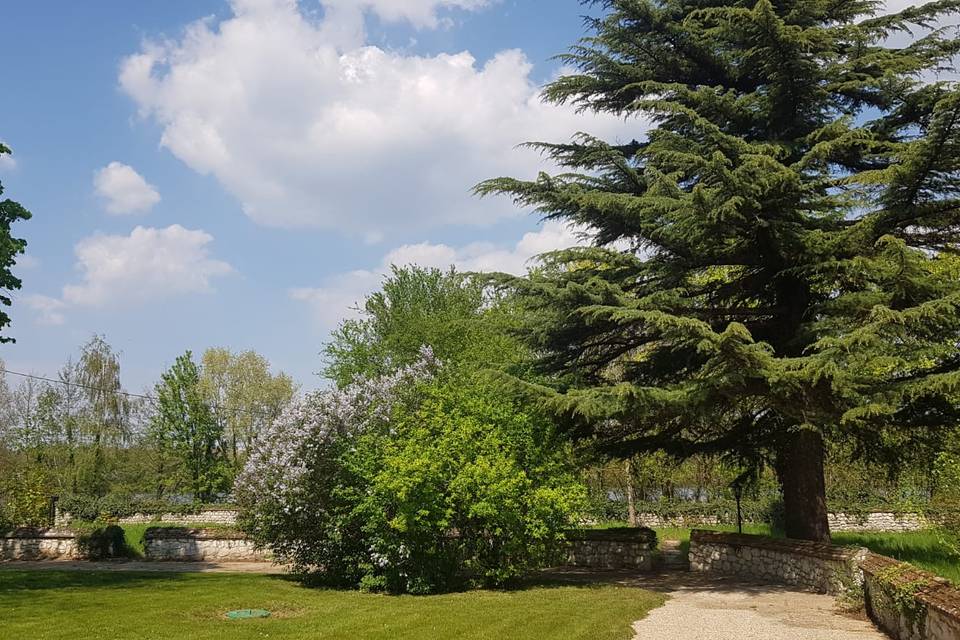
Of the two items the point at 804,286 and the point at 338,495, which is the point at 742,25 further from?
the point at 338,495

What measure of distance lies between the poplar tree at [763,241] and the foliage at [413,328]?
5.90m

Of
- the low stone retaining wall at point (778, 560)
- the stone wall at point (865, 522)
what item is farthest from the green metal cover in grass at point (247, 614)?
the stone wall at point (865, 522)

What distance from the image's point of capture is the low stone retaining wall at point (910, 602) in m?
6.45

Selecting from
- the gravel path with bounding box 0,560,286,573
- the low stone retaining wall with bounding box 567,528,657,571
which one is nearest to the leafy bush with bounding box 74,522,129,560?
the gravel path with bounding box 0,560,286,573

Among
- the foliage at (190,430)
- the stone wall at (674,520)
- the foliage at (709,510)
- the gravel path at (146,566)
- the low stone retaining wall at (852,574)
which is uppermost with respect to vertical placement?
the foliage at (190,430)

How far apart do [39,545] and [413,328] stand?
534 inches

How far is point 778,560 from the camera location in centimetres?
1312

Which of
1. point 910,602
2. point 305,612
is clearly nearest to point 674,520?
point 305,612

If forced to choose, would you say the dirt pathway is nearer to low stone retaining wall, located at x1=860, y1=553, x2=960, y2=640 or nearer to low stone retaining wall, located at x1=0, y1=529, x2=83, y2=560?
low stone retaining wall, located at x1=860, y1=553, x2=960, y2=640

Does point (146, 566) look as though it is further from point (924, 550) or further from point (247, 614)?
point (924, 550)

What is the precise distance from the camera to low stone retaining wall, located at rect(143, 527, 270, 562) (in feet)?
73.6

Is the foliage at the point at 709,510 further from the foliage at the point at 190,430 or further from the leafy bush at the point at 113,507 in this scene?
the foliage at the point at 190,430

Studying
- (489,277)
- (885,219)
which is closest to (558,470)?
(489,277)

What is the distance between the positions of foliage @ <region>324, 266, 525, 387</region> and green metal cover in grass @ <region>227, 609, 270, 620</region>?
31.3 feet
